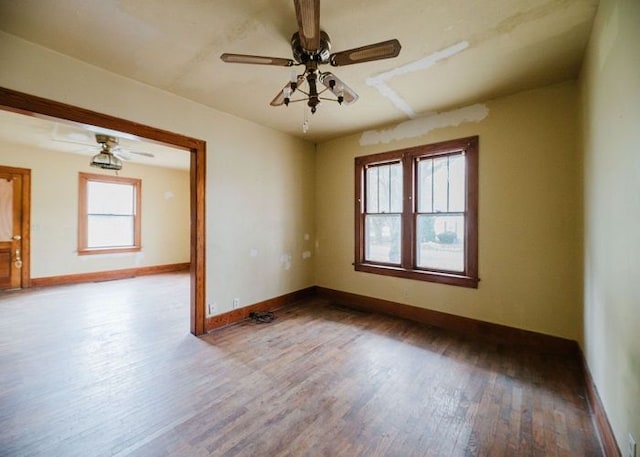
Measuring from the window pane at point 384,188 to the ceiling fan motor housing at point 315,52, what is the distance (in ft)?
7.45

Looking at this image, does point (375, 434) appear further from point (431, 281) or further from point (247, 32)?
point (247, 32)

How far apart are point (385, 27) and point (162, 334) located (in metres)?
3.81

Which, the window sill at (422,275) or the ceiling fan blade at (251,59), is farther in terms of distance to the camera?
the window sill at (422,275)

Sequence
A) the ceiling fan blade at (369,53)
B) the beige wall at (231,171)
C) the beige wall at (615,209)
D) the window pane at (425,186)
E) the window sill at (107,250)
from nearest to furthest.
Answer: the beige wall at (615,209), the ceiling fan blade at (369,53), the beige wall at (231,171), the window pane at (425,186), the window sill at (107,250)

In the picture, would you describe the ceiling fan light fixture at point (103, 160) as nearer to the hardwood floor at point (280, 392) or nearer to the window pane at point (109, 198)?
the window pane at point (109, 198)

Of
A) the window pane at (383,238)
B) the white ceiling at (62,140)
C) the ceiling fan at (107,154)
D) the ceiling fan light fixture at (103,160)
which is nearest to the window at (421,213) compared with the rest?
the window pane at (383,238)

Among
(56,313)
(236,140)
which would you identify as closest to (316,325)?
(236,140)

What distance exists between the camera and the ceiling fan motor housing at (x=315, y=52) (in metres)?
1.90

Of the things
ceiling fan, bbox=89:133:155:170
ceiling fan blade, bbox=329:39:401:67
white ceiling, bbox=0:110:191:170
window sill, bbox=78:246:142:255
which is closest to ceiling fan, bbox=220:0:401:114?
ceiling fan blade, bbox=329:39:401:67

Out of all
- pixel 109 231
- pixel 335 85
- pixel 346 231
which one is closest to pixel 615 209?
pixel 335 85

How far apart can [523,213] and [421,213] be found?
3.68ft

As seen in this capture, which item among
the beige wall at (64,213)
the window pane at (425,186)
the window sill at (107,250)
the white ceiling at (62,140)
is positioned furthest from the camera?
the window sill at (107,250)

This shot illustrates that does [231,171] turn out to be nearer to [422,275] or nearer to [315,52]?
[315,52]

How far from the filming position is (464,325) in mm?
3266
